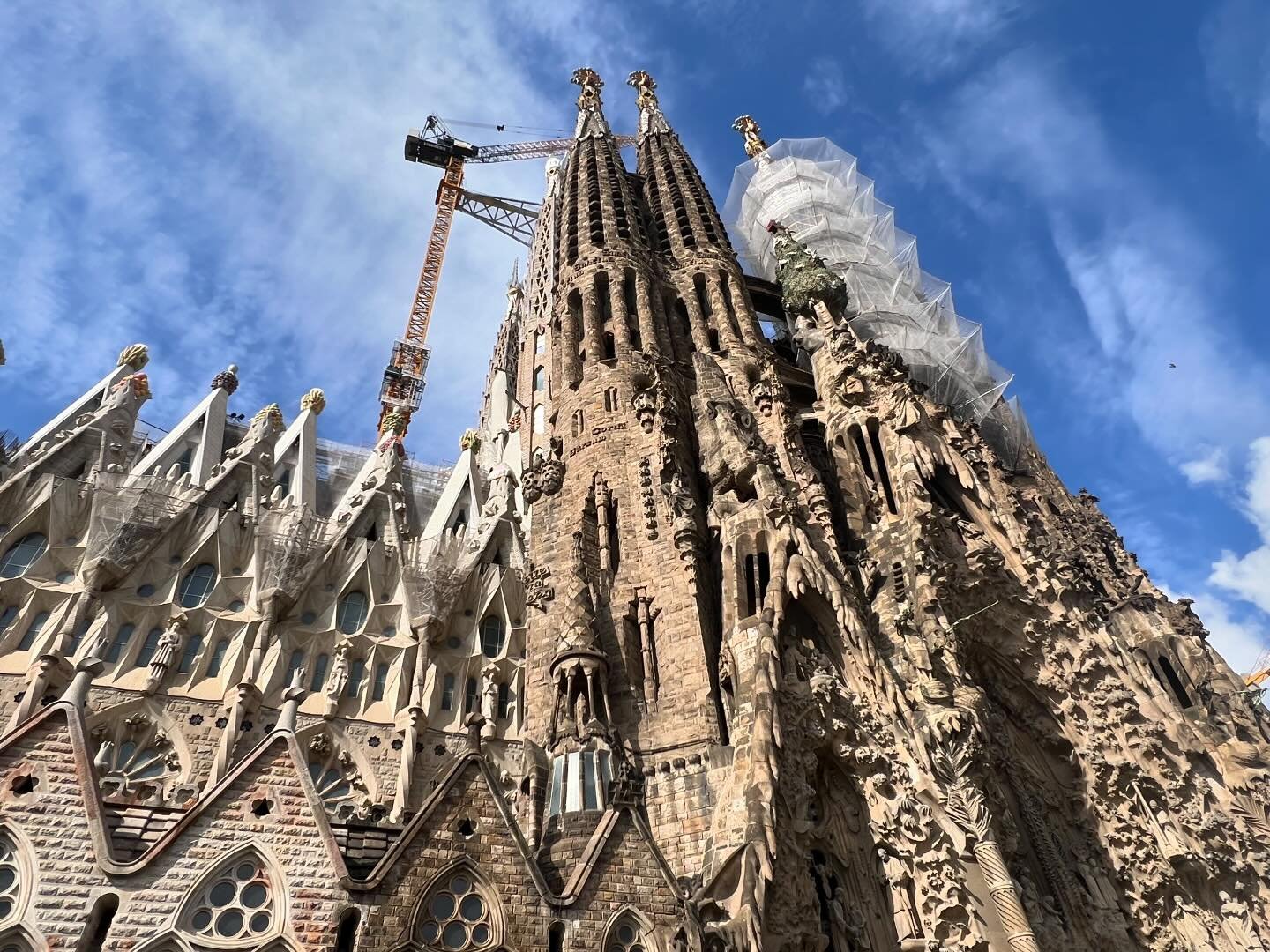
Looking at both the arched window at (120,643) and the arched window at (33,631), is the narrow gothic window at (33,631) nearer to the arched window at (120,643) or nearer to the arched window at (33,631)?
the arched window at (33,631)

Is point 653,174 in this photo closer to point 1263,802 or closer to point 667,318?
point 667,318

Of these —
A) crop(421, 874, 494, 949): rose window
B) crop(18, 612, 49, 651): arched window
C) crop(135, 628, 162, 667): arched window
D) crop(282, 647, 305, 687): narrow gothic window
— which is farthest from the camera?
crop(282, 647, 305, 687): narrow gothic window

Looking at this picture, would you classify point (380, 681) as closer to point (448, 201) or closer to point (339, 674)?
point (339, 674)

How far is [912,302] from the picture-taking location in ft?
94.5

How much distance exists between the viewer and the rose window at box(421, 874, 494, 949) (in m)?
8.58

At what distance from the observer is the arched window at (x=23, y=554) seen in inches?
651

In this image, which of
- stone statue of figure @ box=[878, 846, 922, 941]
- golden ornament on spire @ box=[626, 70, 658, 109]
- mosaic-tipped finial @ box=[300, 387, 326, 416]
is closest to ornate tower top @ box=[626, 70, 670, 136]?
golden ornament on spire @ box=[626, 70, 658, 109]

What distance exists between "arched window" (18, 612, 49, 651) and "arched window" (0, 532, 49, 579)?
3.18 feet

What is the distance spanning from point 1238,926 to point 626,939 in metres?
11.9

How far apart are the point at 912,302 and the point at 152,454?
23.6 metres

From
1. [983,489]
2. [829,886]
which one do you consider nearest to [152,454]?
[829,886]

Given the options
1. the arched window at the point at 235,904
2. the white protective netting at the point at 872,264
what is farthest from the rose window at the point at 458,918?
the white protective netting at the point at 872,264

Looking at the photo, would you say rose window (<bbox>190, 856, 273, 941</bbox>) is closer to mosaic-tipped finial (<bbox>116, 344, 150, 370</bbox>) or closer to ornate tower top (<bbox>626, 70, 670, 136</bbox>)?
mosaic-tipped finial (<bbox>116, 344, 150, 370</bbox>)

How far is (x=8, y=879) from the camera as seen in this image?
780 cm
